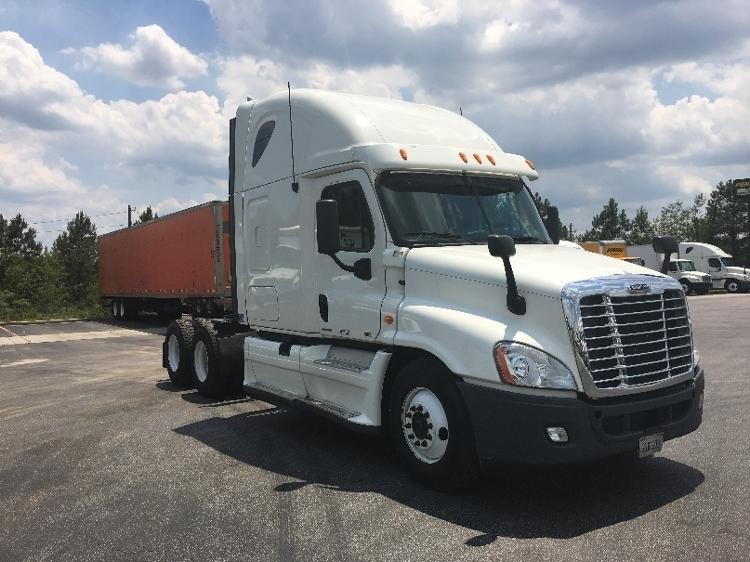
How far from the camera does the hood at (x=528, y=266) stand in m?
4.70

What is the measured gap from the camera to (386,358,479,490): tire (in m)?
4.76

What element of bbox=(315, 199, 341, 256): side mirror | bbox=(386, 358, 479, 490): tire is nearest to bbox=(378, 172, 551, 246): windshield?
bbox=(315, 199, 341, 256): side mirror

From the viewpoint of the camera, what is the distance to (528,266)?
493 centimetres

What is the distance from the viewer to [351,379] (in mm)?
5840

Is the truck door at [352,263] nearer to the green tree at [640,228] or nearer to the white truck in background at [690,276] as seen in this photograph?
the white truck in background at [690,276]

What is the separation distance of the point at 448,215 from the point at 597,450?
7.62 feet

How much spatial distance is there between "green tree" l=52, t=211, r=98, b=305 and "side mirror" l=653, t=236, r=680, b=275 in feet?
200

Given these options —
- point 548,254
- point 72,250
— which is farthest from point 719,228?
point 548,254

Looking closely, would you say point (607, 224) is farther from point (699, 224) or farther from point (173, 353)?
point (173, 353)

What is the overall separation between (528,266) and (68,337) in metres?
20.9

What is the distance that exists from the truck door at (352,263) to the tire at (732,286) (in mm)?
43913

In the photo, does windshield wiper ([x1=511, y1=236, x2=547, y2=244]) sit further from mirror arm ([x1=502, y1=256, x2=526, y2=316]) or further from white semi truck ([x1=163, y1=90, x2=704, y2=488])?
mirror arm ([x1=502, y1=256, x2=526, y2=316])

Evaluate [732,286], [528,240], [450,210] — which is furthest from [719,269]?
[450,210]

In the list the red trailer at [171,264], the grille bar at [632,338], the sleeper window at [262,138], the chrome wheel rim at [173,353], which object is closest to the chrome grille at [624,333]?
the grille bar at [632,338]
